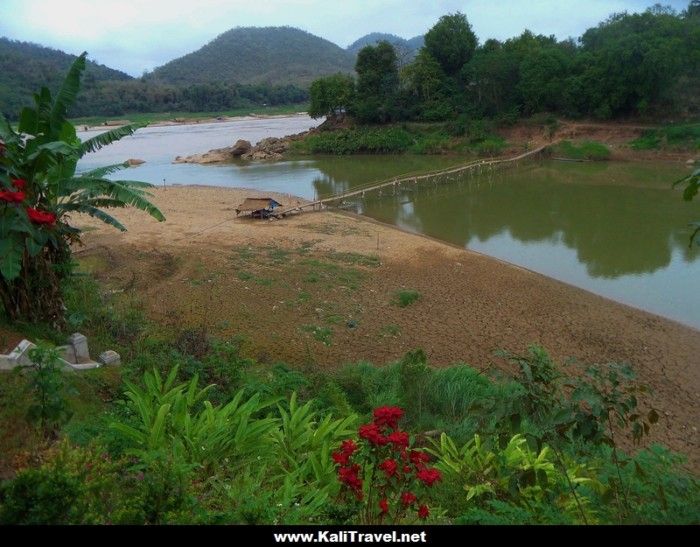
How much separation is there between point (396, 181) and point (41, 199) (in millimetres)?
21121

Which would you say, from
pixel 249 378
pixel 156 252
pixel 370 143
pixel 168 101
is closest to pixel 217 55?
pixel 168 101

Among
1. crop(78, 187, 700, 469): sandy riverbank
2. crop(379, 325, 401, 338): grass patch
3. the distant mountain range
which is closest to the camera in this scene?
crop(78, 187, 700, 469): sandy riverbank

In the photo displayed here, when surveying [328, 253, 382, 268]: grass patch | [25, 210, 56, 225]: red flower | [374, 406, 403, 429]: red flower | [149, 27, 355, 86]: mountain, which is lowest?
[328, 253, 382, 268]: grass patch

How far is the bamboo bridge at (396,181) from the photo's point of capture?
21828 millimetres

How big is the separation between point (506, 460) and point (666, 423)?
4542 mm

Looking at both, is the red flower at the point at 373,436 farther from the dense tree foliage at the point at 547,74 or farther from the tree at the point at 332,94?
the tree at the point at 332,94

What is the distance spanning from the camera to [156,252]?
581 inches

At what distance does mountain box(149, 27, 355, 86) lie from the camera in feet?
443

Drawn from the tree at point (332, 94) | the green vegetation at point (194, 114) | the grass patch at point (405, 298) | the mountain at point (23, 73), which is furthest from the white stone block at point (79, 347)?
the green vegetation at point (194, 114)

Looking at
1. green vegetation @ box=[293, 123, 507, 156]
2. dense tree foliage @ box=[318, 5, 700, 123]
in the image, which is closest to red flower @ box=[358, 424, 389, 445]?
dense tree foliage @ box=[318, 5, 700, 123]

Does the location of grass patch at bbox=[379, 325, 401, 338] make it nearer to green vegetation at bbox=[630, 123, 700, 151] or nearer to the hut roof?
the hut roof

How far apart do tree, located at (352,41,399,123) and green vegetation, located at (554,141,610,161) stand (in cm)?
1475

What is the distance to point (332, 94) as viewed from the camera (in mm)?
46031

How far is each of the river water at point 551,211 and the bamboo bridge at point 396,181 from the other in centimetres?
58
